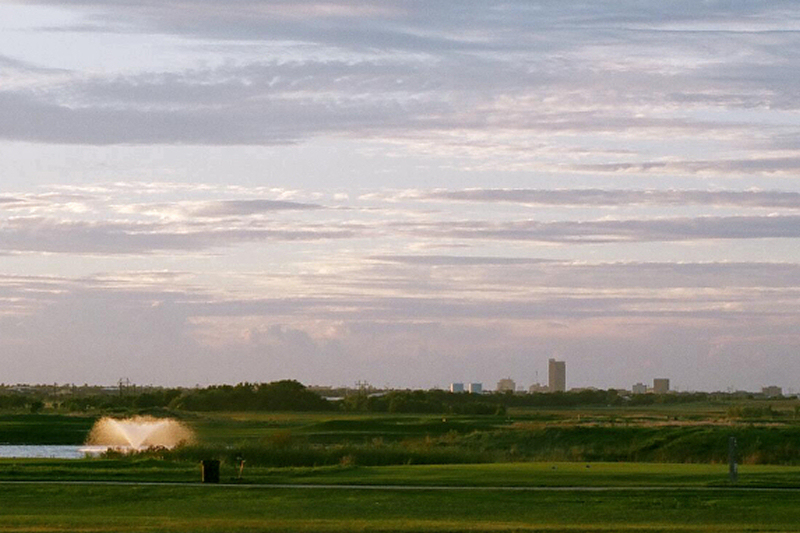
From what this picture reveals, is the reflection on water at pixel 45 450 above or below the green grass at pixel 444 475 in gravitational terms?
below

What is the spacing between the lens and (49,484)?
50469 millimetres

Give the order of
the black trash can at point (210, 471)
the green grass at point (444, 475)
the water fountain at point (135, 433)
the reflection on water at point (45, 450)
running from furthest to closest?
the water fountain at point (135, 433) → the reflection on water at point (45, 450) → the black trash can at point (210, 471) → the green grass at point (444, 475)

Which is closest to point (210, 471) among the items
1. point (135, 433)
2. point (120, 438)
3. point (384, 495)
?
point (384, 495)

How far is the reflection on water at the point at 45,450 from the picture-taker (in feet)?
303

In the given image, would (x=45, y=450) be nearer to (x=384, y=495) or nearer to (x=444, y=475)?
(x=444, y=475)

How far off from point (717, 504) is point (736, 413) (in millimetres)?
123667

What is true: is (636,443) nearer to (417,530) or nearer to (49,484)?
(49,484)

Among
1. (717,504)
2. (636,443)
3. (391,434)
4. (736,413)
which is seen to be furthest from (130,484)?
(736,413)

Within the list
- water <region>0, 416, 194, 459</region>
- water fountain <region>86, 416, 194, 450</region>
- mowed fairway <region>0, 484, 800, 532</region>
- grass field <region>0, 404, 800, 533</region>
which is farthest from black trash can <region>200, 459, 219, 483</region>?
water fountain <region>86, 416, 194, 450</region>

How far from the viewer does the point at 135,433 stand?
113125 millimetres

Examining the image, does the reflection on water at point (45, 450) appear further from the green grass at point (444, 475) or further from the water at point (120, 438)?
the green grass at point (444, 475)

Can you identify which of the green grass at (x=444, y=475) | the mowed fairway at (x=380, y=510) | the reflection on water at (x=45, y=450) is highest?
the green grass at (x=444, y=475)

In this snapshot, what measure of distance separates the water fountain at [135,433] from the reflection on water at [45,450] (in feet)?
8.29

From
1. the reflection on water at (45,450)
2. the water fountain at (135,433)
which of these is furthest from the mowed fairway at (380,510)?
the water fountain at (135,433)
